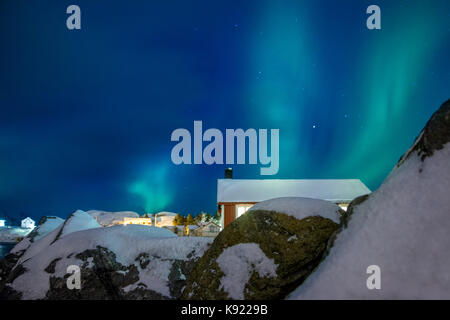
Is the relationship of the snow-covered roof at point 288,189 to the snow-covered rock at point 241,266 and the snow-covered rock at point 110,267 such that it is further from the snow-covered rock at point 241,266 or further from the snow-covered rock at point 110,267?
the snow-covered rock at point 241,266

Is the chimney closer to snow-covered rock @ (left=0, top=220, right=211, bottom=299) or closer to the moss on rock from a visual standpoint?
snow-covered rock @ (left=0, top=220, right=211, bottom=299)

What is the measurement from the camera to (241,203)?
696 inches

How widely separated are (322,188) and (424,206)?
18301 mm

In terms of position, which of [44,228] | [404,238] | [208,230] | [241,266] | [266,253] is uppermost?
[404,238]

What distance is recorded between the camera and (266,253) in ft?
11.1

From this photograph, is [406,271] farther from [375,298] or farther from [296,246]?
[296,246]

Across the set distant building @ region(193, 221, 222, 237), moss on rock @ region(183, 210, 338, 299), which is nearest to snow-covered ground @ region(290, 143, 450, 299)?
moss on rock @ region(183, 210, 338, 299)

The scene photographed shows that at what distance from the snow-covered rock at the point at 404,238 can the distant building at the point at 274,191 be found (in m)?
14.5

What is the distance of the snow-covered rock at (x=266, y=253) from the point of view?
3.16 m

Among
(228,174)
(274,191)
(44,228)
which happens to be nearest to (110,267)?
(44,228)

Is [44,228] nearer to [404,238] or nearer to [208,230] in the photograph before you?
[208,230]

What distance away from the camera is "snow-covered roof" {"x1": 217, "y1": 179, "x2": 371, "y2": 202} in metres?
18.1

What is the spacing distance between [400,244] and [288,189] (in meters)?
17.8
